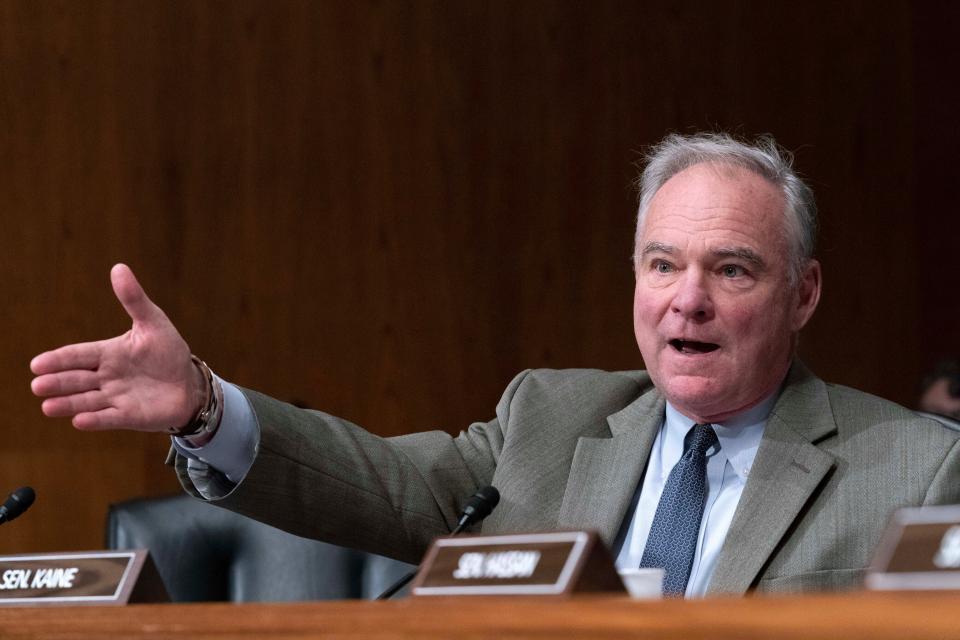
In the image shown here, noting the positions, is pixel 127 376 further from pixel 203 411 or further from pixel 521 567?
pixel 521 567

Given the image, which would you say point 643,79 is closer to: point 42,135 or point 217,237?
point 217,237

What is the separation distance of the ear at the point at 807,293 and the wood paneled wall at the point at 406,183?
83.8 inches

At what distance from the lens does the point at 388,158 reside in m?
4.02

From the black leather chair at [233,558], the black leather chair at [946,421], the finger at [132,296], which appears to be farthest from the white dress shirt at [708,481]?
the finger at [132,296]

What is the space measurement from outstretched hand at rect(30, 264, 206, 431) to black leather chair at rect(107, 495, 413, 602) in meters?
0.68

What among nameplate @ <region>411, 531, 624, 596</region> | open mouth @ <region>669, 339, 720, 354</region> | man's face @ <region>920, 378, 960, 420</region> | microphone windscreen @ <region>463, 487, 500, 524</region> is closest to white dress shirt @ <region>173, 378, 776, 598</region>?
open mouth @ <region>669, 339, 720, 354</region>

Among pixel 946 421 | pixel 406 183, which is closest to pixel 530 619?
pixel 946 421

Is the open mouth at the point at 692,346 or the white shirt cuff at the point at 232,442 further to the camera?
the open mouth at the point at 692,346

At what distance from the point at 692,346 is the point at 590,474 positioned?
0.77 ft

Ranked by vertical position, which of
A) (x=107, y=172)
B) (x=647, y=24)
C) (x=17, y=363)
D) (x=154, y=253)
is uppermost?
(x=647, y=24)

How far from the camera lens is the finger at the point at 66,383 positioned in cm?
138

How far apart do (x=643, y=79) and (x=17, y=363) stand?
7.28ft

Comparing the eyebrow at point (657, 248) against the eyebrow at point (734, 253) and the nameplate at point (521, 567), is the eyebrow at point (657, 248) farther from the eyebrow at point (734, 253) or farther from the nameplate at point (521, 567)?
the nameplate at point (521, 567)

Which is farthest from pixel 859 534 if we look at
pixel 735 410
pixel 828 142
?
pixel 828 142
